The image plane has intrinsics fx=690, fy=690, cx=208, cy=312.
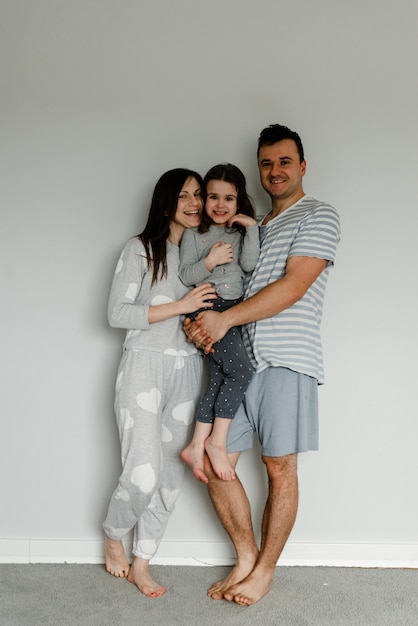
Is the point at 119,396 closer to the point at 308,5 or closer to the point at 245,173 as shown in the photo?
the point at 245,173

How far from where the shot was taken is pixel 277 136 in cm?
262

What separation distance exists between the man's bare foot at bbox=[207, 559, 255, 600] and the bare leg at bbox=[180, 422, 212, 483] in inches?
14.0

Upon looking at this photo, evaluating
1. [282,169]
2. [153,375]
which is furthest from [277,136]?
[153,375]

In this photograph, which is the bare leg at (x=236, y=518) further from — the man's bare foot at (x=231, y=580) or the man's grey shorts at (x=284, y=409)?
the man's grey shorts at (x=284, y=409)

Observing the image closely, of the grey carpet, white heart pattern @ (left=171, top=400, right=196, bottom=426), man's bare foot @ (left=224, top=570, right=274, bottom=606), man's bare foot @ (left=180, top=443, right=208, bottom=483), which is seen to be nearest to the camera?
the grey carpet

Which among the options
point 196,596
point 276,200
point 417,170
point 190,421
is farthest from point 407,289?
point 196,596

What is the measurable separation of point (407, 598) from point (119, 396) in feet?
4.14

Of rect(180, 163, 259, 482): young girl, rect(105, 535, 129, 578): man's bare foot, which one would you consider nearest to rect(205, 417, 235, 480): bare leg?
rect(180, 163, 259, 482): young girl

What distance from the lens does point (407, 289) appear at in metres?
2.82

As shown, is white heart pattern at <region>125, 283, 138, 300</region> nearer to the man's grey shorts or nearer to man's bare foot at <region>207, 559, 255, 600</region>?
the man's grey shorts

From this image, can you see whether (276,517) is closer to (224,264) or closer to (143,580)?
(143,580)

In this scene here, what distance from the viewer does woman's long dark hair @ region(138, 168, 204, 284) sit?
2.57 metres

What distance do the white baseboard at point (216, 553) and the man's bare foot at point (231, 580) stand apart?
0.23m

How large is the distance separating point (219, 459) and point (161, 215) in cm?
93
